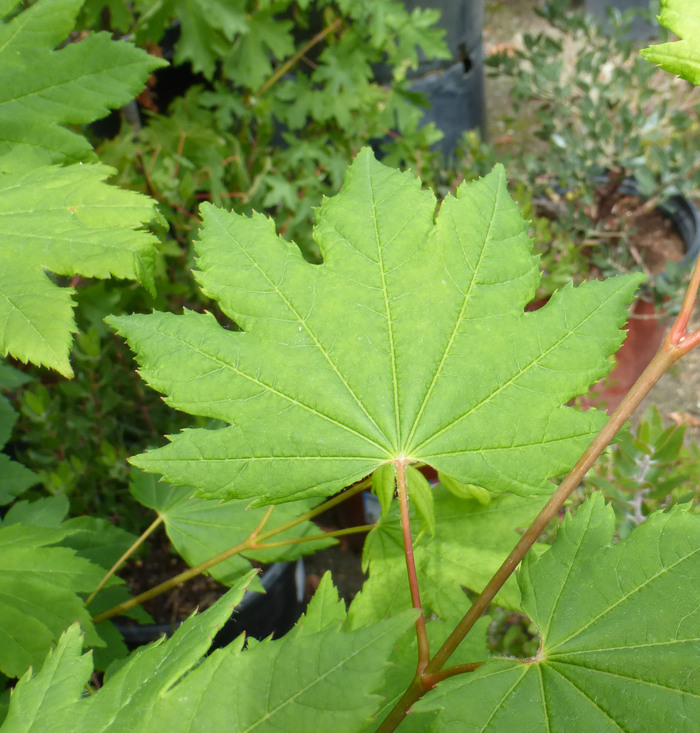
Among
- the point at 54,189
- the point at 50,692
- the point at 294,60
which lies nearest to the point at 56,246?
the point at 54,189

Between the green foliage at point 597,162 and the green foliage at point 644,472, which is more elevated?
the green foliage at point 597,162

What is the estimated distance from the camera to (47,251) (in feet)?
3.20

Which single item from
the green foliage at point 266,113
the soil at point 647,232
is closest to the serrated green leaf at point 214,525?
the green foliage at point 266,113

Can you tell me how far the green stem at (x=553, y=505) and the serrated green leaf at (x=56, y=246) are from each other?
547 millimetres

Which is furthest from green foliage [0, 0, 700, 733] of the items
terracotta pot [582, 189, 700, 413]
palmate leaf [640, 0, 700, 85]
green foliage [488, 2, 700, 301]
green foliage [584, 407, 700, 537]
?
terracotta pot [582, 189, 700, 413]

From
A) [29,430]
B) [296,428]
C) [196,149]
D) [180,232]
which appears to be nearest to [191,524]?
[296,428]

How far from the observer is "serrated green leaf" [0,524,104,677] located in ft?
3.38

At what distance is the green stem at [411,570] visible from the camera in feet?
2.17

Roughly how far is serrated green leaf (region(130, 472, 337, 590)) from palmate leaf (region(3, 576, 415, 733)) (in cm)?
61

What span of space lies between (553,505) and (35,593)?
2.71ft

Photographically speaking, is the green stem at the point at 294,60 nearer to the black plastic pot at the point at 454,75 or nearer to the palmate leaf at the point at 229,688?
the black plastic pot at the point at 454,75

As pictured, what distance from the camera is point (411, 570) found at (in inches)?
27.7

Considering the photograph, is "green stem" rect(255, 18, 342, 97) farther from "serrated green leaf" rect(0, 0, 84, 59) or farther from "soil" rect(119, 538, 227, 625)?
"soil" rect(119, 538, 227, 625)

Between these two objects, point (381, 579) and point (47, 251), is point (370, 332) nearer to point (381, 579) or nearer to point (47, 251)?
point (381, 579)
